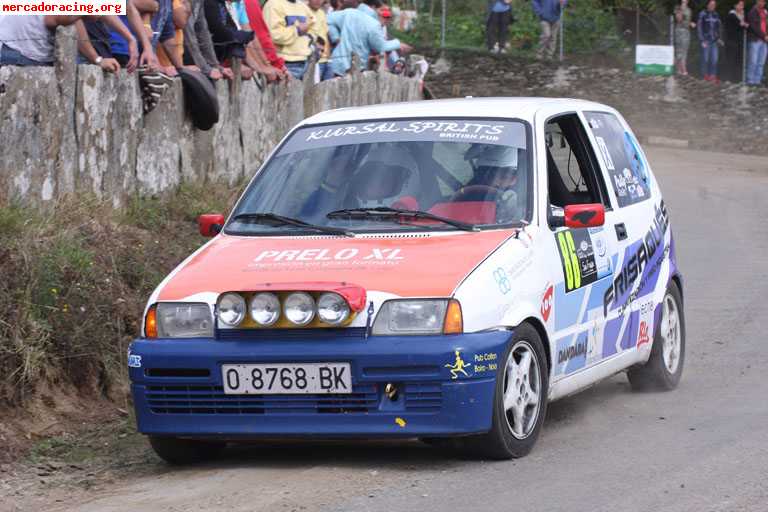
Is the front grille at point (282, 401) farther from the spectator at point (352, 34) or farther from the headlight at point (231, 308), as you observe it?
the spectator at point (352, 34)

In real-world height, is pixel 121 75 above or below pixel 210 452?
above

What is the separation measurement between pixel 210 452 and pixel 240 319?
1030 mm

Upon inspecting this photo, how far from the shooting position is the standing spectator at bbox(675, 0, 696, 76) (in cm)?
3562

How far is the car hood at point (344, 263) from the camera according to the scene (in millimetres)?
7062

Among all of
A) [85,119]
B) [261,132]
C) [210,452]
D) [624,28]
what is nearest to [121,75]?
[85,119]

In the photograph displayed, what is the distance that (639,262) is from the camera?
914 centimetres

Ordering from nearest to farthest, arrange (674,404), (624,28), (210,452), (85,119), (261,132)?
(210,452)
(674,404)
(85,119)
(261,132)
(624,28)

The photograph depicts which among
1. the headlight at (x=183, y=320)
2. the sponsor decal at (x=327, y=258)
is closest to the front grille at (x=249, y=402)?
the headlight at (x=183, y=320)

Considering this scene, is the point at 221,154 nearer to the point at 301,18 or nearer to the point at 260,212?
the point at 301,18

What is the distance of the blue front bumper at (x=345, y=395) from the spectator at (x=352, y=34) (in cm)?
1269

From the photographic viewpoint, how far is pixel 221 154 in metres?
14.1

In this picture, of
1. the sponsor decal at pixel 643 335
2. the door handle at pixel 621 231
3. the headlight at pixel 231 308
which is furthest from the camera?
the sponsor decal at pixel 643 335

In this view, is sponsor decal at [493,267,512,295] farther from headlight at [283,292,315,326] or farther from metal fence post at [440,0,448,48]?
metal fence post at [440,0,448,48]

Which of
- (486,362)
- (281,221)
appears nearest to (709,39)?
(281,221)
